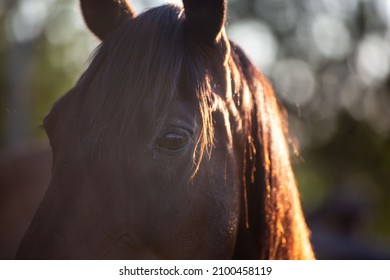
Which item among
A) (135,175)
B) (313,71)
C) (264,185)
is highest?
(135,175)

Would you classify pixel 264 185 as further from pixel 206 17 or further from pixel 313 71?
pixel 313 71

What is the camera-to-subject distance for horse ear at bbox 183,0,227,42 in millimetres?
1444

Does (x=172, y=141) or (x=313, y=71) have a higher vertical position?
(x=172, y=141)

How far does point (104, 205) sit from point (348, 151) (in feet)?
39.5

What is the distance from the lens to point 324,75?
12680 millimetres

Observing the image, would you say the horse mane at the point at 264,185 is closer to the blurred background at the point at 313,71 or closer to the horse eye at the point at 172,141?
the horse eye at the point at 172,141

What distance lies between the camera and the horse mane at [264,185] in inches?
64.8

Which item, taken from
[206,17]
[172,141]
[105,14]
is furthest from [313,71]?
[172,141]

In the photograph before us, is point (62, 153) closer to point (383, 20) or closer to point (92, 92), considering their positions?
point (92, 92)

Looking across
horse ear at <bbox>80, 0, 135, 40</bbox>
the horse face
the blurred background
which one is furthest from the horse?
the blurred background

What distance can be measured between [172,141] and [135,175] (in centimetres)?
13

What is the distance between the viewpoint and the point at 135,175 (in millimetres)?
1354

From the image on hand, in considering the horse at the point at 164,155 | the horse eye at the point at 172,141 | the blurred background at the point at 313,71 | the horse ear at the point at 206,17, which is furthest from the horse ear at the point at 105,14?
the blurred background at the point at 313,71

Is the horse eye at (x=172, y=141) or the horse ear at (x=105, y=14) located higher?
the horse ear at (x=105, y=14)
